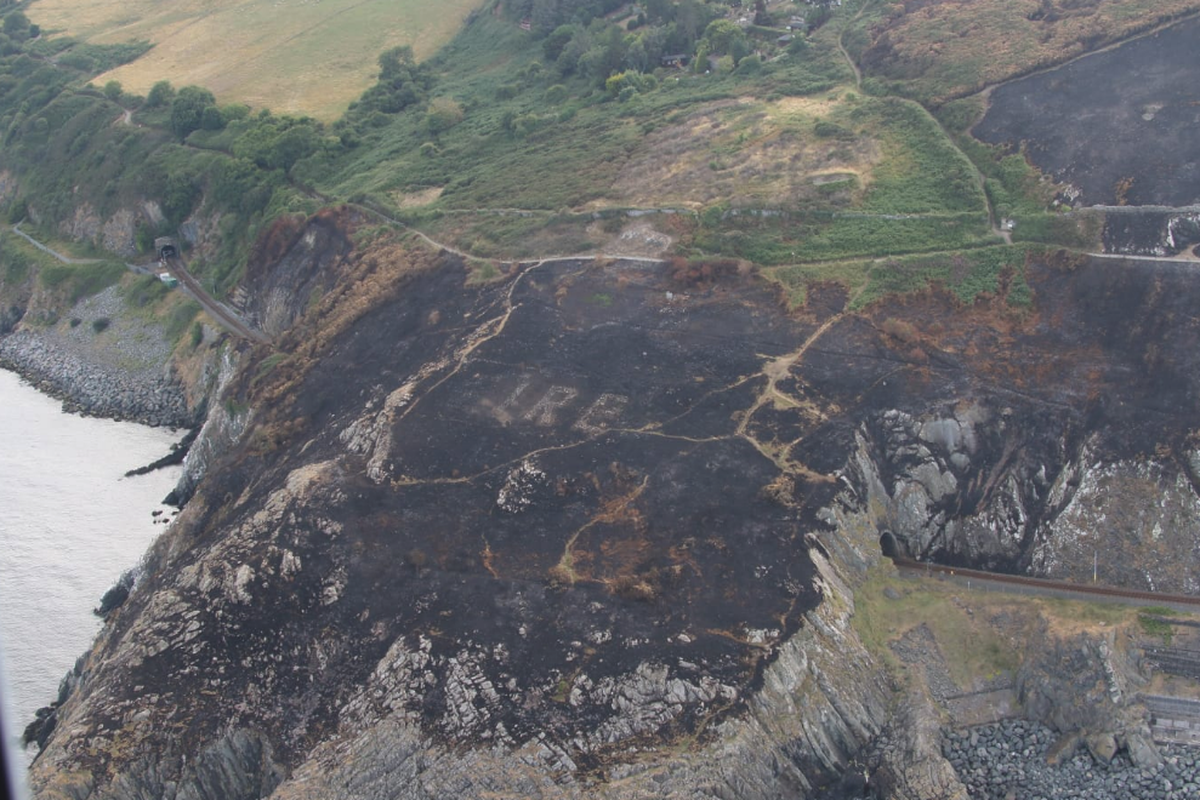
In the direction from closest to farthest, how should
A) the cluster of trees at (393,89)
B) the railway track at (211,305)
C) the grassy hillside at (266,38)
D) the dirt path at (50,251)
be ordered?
the railway track at (211,305) → the dirt path at (50,251) → the cluster of trees at (393,89) → the grassy hillside at (266,38)

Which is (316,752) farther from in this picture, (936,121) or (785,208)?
(936,121)

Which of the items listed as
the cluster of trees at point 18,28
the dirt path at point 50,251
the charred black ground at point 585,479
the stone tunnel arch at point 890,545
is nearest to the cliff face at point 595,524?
the charred black ground at point 585,479

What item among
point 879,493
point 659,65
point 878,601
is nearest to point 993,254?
point 879,493

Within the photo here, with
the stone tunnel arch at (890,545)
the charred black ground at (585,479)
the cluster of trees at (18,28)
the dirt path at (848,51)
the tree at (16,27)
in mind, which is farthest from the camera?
the tree at (16,27)

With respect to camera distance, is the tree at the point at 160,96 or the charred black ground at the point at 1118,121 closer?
the charred black ground at the point at 1118,121

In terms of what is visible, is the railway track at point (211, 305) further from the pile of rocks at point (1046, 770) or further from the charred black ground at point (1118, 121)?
the charred black ground at point (1118, 121)

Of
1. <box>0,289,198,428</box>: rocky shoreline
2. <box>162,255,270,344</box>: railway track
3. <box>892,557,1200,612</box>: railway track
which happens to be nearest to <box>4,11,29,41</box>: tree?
<box>0,289,198,428</box>: rocky shoreline
